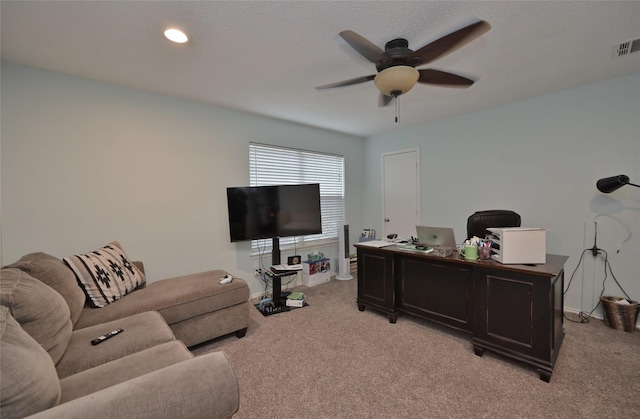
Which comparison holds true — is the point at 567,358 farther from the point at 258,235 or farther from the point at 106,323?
the point at 106,323

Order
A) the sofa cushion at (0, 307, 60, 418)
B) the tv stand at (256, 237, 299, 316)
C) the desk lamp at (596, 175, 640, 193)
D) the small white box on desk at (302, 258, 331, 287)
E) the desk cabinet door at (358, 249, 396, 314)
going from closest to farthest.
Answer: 1. the sofa cushion at (0, 307, 60, 418)
2. the desk lamp at (596, 175, 640, 193)
3. the desk cabinet door at (358, 249, 396, 314)
4. the tv stand at (256, 237, 299, 316)
5. the small white box on desk at (302, 258, 331, 287)

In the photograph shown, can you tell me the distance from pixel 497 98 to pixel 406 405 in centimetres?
341

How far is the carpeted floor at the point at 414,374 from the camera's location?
162 centimetres

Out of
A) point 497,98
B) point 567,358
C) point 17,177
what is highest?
point 497,98

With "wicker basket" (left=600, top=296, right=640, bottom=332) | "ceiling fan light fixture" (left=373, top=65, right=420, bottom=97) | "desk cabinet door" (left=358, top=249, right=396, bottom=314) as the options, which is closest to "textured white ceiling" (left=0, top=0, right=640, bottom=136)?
"ceiling fan light fixture" (left=373, top=65, right=420, bottom=97)

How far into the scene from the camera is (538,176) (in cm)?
312

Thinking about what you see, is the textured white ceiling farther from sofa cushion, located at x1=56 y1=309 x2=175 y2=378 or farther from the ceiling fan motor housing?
sofa cushion, located at x1=56 y1=309 x2=175 y2=378

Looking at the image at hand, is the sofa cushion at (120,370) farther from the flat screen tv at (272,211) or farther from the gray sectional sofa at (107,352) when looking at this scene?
the flat screen tv at (272,211)

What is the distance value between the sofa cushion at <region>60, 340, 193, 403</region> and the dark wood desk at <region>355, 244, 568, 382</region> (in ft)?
6.69

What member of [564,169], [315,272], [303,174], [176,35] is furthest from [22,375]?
[564,169]

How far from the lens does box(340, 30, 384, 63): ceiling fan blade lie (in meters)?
1.50

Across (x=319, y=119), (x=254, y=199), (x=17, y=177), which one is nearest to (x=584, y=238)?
(x=319, y=119)

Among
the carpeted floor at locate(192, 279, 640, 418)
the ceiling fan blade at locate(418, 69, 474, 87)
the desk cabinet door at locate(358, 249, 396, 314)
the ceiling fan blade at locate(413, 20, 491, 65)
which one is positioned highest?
the ceiling fan blade at locate(413, 20, 491, 65)

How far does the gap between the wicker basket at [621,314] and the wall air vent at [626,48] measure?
89.7 inches
